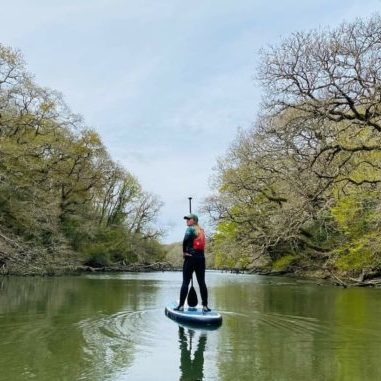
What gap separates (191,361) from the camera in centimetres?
746

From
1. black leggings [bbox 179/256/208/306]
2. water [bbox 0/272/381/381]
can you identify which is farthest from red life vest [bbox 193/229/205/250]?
water [bbox 0/272/381/381]

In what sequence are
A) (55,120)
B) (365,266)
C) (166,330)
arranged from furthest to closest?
(55,120), (365,266), (166,330)

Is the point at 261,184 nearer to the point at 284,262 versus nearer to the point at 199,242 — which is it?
the point at 284,262

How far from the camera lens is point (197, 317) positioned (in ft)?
34.5

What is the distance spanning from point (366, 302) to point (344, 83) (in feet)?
23.3

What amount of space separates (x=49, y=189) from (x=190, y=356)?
104 ft

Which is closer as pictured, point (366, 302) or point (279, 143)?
point (366, 302)

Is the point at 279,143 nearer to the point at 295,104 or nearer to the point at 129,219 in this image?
the point at 295,104

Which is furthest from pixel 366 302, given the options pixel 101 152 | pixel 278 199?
pixel 101 152

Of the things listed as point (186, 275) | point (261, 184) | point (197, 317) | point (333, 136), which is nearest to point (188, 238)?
point (186, 275)

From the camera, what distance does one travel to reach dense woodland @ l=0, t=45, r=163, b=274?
3108 centimetres

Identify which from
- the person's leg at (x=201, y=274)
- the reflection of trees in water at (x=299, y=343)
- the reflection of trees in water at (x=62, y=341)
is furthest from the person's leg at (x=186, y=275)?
the reflection of trees in water at (x=62, y=341)

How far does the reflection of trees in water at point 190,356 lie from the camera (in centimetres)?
667

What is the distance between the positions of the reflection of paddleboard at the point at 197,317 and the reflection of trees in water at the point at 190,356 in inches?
12.8
